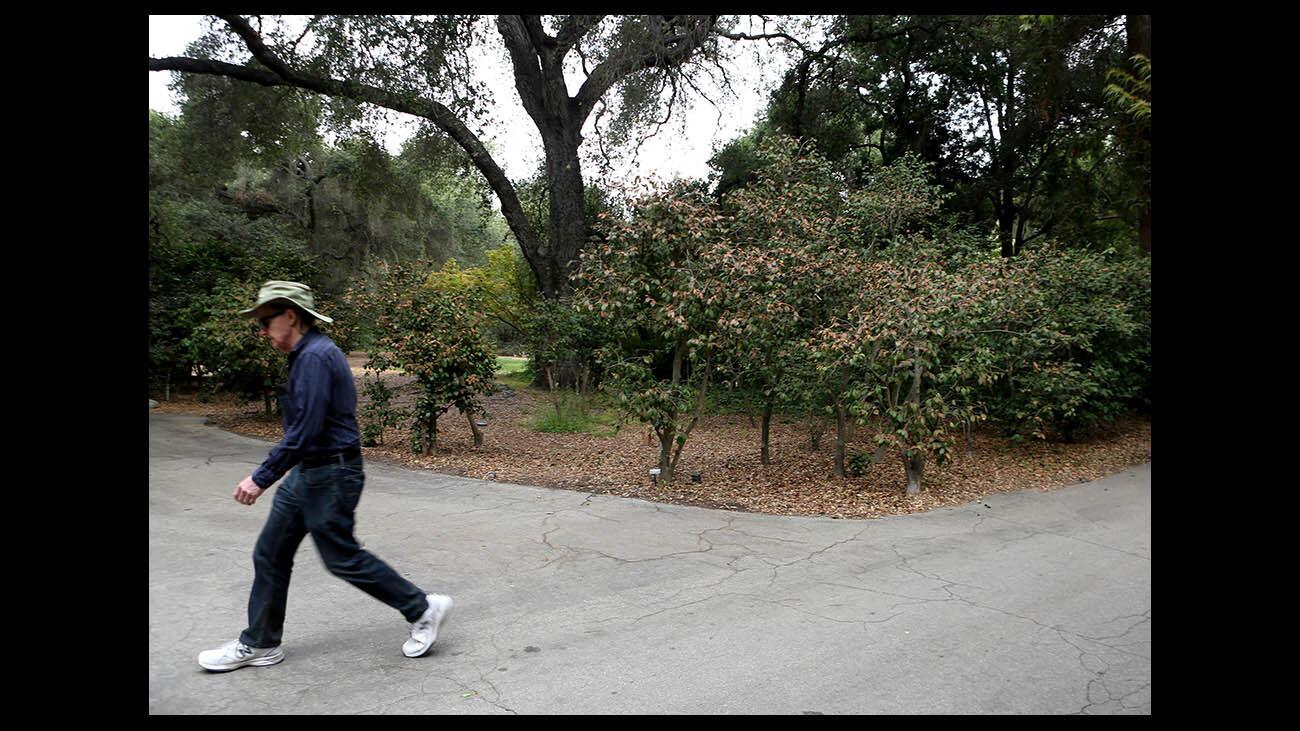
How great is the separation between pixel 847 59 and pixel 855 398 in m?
14.0

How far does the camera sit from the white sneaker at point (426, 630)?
3.66 metres

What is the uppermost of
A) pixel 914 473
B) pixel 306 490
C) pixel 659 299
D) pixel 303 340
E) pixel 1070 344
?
pixel 659 299

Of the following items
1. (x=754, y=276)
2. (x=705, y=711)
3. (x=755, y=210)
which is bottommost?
(x=705, y=711)

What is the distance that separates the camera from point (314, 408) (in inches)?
136

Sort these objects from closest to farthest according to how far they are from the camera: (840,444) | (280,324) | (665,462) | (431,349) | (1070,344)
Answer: (280,324) < (665,462) < (840,444) < (431,349) < (1070,344)

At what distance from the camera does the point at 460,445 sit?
10742 mm

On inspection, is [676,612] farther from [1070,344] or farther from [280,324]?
[1070,344]

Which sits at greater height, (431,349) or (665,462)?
(431,349)

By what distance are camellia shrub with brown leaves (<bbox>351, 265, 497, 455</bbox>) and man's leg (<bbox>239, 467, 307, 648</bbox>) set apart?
5.80 m

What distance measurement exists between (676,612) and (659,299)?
4009mm

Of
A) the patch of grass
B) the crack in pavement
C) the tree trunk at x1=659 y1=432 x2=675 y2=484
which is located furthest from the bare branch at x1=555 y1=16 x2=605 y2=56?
the crack in pavement

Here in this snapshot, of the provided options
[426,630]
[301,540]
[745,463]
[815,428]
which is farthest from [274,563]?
[815,428]
